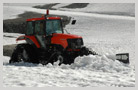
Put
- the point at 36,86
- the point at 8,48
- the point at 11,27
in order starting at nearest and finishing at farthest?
the point at 36,86
the point at 8,48
the point at 11,27

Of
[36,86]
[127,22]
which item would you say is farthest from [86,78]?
[127,22]

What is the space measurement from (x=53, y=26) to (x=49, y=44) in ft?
2.04

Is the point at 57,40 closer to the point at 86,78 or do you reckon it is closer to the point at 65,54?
the point at 65,54

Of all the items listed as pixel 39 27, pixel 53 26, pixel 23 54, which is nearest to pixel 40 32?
pixel 39 27

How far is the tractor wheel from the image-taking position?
9.87m

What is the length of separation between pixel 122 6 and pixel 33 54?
74.3 ft

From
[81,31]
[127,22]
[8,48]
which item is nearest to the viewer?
[8,48]

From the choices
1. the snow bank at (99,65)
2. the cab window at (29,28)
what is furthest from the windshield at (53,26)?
the snow bank at (99,65)

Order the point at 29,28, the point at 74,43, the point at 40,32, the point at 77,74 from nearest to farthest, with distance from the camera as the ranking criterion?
1. the point at 77,74
2. the point at 74,43
3. the point at 40,32
4. the point at 29,28

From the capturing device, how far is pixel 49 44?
9664 mm

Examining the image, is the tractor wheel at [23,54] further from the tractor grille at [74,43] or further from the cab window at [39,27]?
the tractor grille at [74,43]

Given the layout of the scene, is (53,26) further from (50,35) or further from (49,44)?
(49,44)

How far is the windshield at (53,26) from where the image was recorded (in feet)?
31.2

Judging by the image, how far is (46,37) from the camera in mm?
9508
